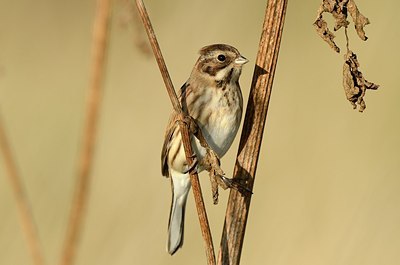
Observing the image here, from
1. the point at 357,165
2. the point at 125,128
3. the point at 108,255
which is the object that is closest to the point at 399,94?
the point at 357,165

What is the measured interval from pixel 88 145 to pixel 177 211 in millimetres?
3090

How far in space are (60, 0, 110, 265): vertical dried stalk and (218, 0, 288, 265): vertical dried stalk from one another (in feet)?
2.45

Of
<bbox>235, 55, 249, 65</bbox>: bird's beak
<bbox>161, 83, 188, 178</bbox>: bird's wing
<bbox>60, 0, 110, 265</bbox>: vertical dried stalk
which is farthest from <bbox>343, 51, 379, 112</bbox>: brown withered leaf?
<bbox>161, 83, 188, 178</bbox>: bird's wing

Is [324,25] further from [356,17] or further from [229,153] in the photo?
[229,153]

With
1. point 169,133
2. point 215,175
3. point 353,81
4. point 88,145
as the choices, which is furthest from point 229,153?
point 88,145

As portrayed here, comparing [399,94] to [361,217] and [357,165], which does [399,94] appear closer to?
[357,165]

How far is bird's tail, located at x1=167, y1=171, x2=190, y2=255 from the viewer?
14.3 ft

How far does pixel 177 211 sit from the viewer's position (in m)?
4.60

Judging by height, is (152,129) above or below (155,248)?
above

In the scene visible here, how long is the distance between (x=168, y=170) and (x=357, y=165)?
5.05 ft

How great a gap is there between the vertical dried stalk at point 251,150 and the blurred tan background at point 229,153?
8.07ft

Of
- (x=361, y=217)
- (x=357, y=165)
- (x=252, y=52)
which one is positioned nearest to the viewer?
(x=361, y=217)

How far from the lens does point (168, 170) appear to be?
4500 mm

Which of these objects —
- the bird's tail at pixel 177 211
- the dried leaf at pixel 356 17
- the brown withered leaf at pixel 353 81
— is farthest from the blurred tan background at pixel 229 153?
the dried leaf at pixel 356 17
